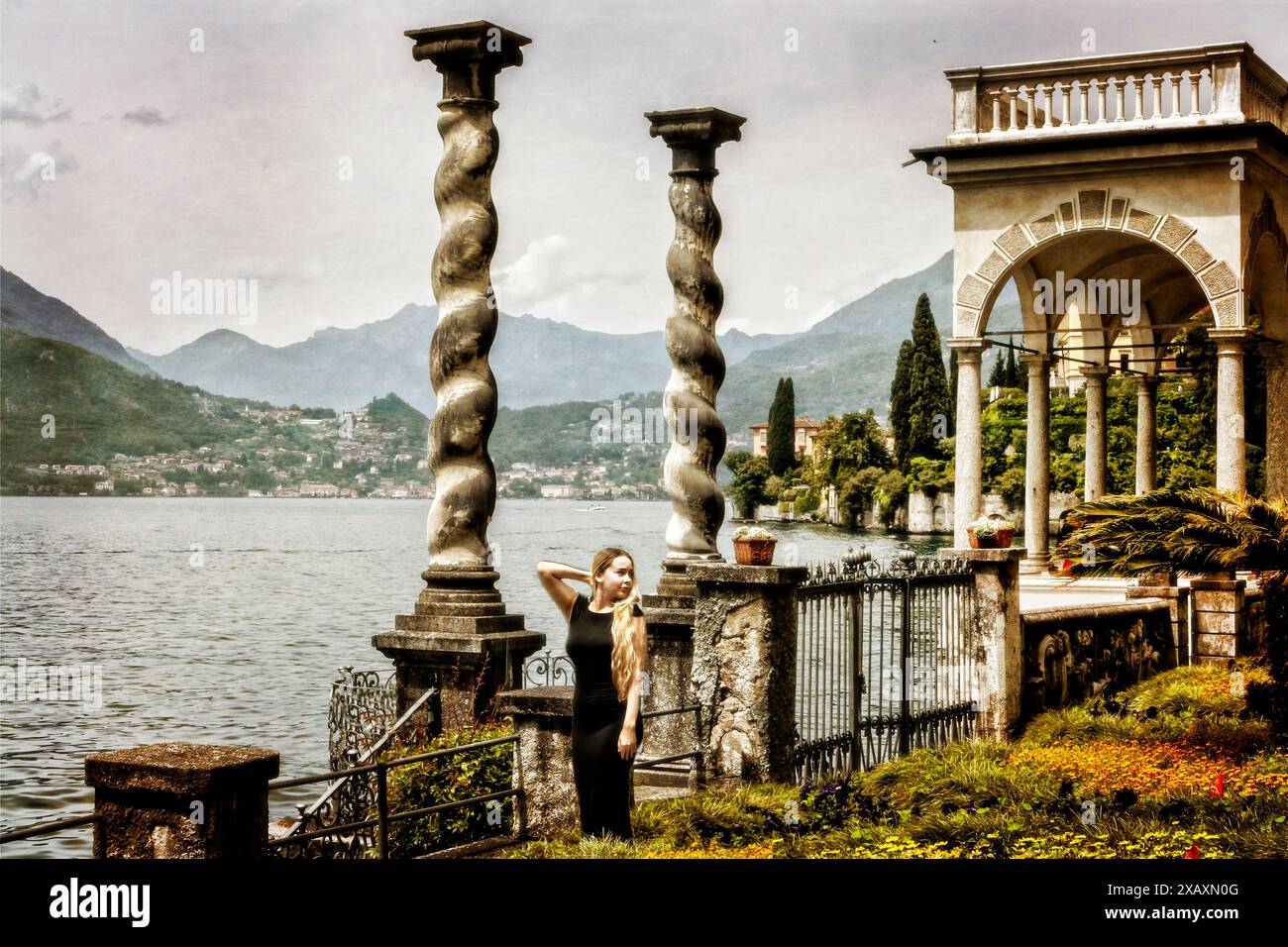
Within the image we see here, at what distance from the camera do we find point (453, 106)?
1263 centimetres

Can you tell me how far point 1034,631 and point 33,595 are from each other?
7200 centimetres

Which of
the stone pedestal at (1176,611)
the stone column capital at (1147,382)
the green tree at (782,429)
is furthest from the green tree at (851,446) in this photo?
the stone pedestal at (1176,611)

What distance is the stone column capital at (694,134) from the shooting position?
14.2 m

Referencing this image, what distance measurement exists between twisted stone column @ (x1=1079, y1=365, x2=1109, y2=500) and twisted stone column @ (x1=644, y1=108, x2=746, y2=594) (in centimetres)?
1413

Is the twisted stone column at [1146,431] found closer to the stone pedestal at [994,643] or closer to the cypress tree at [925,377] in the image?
the stone pedestal at [994,643]

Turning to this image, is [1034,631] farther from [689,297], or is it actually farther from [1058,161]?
[1058,161]

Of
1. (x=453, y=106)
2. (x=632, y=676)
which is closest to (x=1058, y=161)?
(x=453, y=106)

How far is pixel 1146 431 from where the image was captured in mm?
28094

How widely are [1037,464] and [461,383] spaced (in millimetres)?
15256

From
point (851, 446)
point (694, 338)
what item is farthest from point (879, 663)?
point (851, 446)

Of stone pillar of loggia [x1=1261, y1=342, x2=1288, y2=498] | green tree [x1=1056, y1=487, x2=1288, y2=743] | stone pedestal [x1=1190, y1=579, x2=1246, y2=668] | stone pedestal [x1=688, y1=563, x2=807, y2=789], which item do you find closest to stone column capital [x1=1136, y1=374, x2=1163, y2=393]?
stone pillar of loggia [x1=1261, y1=342, x2=1288, y2=498]

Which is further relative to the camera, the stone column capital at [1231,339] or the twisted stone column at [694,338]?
the stone column capital at [1231,339]

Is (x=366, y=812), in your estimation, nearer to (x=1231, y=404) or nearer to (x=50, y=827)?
(x=50, y=827)

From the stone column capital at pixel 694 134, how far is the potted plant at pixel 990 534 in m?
3.92
